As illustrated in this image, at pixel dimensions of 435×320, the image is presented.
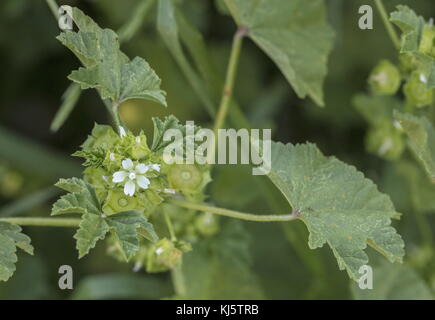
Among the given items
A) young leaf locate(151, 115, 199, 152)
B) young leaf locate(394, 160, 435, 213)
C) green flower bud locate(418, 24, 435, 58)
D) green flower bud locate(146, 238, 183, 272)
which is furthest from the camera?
young leaf locate(394, 160, 435, 213)

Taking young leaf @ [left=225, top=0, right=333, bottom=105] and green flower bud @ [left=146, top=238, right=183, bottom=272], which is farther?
young leaf @ [left=225, top=0, right=333, bottom=105]

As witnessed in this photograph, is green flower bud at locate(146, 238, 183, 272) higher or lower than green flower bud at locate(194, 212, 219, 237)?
lower

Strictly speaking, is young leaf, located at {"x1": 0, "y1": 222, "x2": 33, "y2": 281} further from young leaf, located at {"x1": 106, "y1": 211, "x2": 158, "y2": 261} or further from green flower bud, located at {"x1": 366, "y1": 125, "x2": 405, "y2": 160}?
green flower bud, located at {"x1": 366, "y1": 125, "x2": 405, "y2": 160}

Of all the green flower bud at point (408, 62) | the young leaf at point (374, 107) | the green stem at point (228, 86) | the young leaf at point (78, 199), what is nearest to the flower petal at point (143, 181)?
the young leaf at point (78, 199)

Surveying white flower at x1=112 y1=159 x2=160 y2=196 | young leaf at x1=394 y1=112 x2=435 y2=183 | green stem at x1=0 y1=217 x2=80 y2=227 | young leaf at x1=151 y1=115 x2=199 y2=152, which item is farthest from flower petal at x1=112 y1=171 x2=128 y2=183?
young leaf at x1=394 y1=112 x2=435 y2=183

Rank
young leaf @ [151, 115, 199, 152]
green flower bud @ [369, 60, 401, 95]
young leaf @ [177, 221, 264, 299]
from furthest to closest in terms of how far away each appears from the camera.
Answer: young leaf @ [177, 221, 264, 299] → green flower bud @ [369, 60, 401, 95] → young leaf @ [151, 115, 199, 152]

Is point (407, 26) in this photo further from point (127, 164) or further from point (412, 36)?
point (127, 164)

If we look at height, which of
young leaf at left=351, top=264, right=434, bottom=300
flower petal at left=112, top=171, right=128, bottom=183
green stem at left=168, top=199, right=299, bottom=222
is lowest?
young leaf at left=351, top=264, right=434, bottom=300
